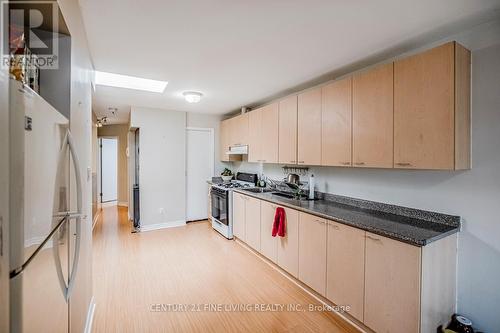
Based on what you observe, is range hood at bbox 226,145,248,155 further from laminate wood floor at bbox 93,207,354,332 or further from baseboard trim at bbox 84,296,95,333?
baseboard trim at bbox 84,296,95,333

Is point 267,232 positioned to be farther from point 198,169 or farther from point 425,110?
point 198,169

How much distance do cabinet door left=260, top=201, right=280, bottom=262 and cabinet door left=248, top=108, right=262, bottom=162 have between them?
0.98 meters

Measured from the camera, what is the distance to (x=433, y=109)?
178 cm

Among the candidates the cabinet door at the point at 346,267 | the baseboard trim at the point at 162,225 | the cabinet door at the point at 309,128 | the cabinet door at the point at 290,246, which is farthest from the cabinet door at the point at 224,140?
the cabinet door at the point at 346,267

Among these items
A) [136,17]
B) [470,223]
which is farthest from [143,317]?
[470,223]

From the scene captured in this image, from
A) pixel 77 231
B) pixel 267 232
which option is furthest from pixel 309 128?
pixel 77 231

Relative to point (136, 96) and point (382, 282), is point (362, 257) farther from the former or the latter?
point (136, 96)

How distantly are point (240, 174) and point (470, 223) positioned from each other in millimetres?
3735

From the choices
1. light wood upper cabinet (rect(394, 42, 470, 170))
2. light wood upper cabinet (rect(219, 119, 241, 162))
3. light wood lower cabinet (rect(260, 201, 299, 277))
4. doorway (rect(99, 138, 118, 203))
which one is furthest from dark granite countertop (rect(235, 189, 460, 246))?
doorway (rect(99, 138, 118, 203))

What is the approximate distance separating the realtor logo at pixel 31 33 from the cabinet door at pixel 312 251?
2.38 meters

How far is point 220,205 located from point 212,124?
2.06 meters

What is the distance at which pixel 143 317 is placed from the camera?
2143 mm

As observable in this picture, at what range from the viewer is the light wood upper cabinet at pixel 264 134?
355cm

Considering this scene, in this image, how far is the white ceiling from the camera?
1590mm
